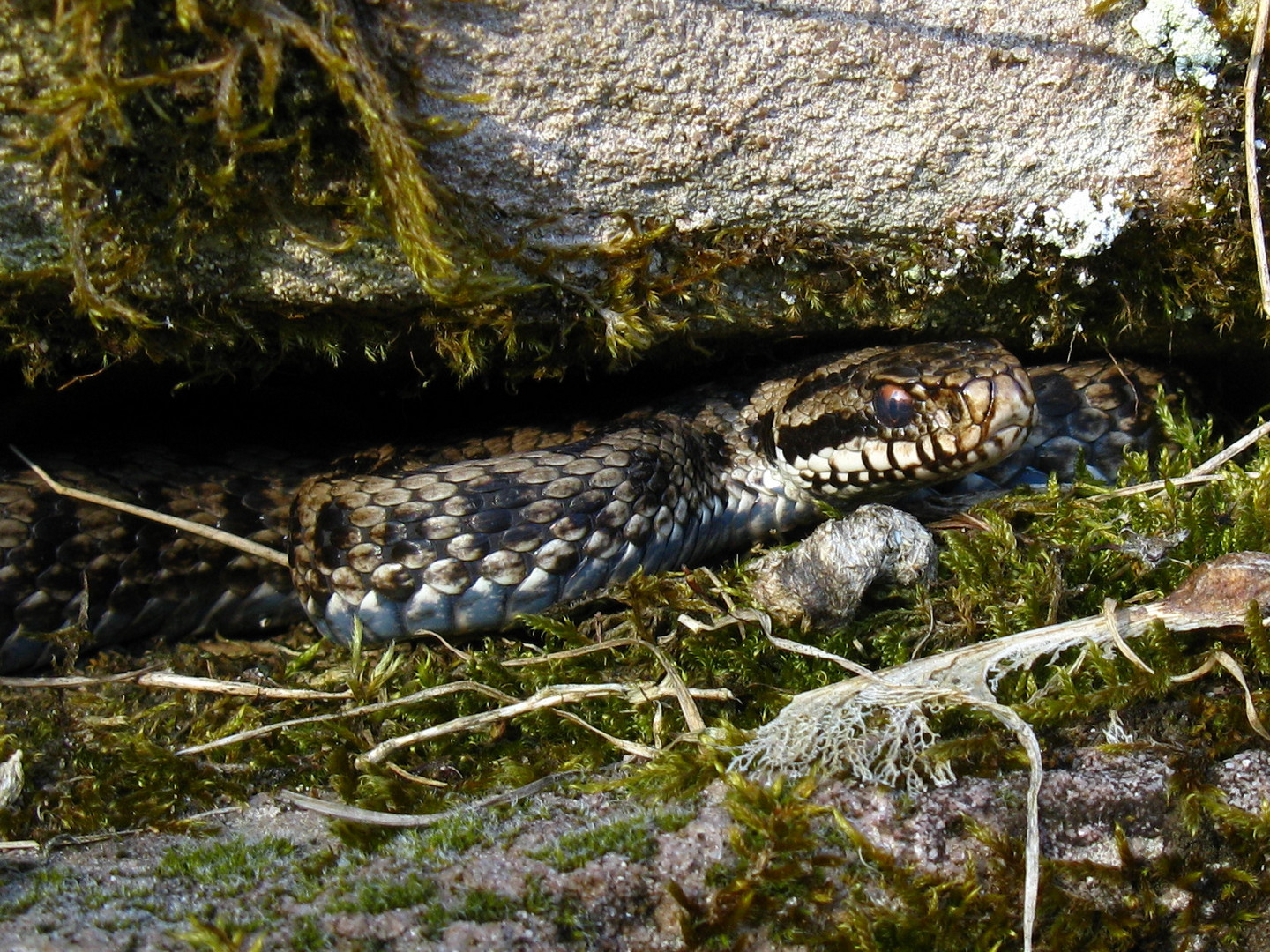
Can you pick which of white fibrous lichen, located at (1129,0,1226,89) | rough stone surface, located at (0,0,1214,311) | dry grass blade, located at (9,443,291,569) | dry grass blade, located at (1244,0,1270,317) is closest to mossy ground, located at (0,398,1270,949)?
dry grass blade, located at (9,443,291,569)

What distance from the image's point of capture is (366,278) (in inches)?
111

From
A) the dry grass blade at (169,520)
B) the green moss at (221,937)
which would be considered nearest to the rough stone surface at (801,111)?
the dry grass blade at (169,520)

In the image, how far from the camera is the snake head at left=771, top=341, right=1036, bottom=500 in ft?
10.7

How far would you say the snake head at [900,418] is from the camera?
10.7 feet

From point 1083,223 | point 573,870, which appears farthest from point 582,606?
point 1083,223

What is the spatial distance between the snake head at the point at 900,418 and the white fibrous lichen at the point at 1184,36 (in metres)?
1.01

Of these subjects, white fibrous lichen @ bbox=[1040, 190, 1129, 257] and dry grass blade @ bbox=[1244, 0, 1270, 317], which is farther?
white fibrous lichen @ bbox=[1040, 190, 1129, 257]

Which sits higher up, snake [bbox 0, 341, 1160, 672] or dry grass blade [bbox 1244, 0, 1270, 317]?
dry grass blade [bbox 1244, 0, 1270, 317]

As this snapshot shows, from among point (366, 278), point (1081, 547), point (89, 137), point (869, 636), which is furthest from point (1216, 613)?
point (89, 137)

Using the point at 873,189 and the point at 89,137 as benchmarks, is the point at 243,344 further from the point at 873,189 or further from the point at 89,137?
the point at 873,189

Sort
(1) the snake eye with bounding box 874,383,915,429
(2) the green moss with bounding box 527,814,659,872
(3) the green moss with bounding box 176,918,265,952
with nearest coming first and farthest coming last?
(3) the green moss with bounding box 176,918,265,952, (2) the green moss with bounding box 527,814,659,872, (1) the snake eye with bounding box 874,383,915,429

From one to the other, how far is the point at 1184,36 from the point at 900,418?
1411 millimetres

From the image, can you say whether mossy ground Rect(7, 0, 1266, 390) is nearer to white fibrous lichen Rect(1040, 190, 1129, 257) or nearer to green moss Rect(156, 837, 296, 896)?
white fibrous lichen Rect(1040, 190, 1129, 257)

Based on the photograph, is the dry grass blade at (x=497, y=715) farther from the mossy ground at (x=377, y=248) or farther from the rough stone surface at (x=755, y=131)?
the rough stone surface at (x=755, y=131)
